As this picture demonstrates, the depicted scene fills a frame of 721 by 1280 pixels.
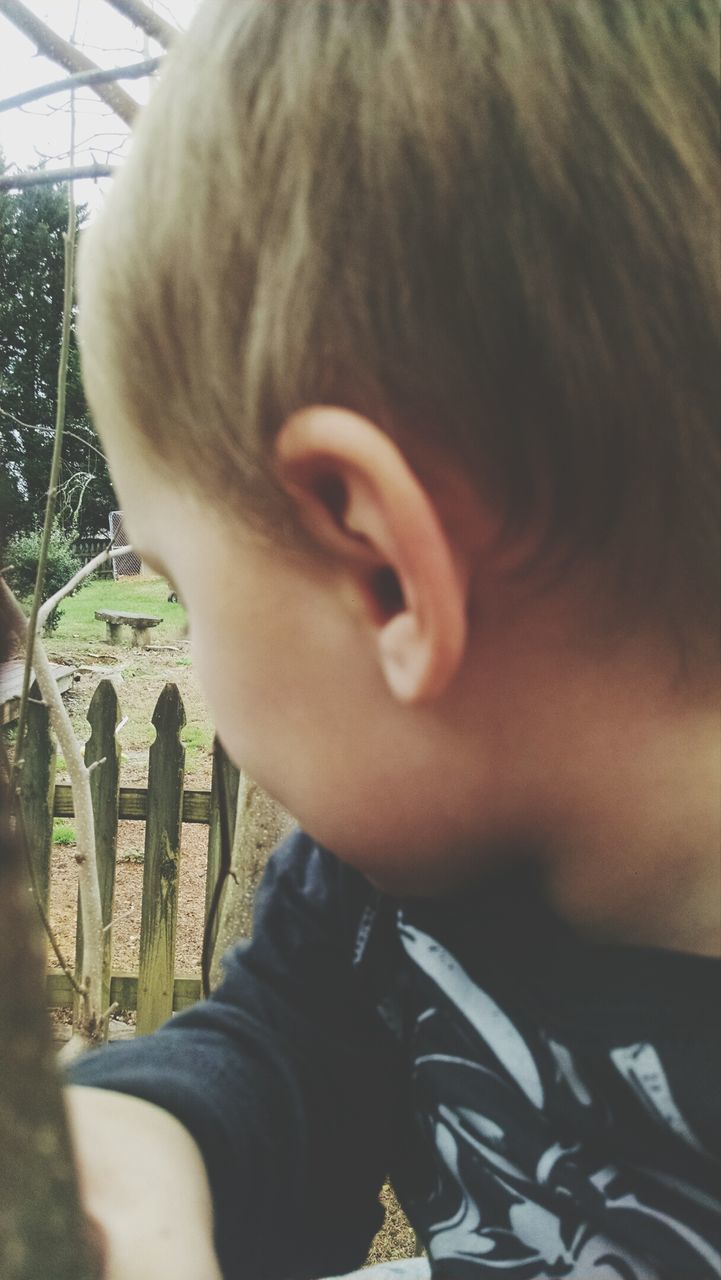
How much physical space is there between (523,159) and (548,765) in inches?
13.8

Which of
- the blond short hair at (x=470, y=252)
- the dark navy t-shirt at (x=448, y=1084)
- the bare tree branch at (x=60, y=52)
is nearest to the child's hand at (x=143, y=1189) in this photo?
the dark navy t-shirt at (x=448, y=1084)

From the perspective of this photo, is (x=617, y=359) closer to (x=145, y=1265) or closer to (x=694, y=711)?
(x=694, y=711)

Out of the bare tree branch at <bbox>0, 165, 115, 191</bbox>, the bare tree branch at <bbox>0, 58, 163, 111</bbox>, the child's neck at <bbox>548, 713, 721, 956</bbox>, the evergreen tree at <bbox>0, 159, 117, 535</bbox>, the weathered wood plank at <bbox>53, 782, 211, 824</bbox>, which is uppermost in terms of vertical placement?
the evergreen tree at <bbox>0, 159, 117, 535</bbox>

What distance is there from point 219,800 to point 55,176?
3.42 ft

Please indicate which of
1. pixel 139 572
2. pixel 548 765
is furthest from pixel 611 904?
pixel 139 572

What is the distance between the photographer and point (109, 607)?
9.44m

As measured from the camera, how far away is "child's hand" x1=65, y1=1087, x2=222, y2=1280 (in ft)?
1.74

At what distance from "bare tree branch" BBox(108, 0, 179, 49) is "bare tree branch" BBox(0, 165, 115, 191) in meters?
0.18

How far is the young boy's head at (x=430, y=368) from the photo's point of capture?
48 centimetres

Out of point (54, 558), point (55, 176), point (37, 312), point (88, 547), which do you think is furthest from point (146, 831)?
point (88, 547)

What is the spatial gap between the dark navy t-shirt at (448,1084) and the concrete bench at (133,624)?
781cm

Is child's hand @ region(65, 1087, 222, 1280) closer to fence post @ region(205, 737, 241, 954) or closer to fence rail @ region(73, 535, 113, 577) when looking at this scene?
fence post @ region(205, 737, 241, 954)

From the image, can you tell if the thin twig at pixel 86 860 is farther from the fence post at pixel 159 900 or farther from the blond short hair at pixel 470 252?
the blond short hair at pixel 470 252

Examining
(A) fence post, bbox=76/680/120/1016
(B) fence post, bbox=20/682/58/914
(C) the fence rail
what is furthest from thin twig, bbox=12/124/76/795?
(C) the fence rail
